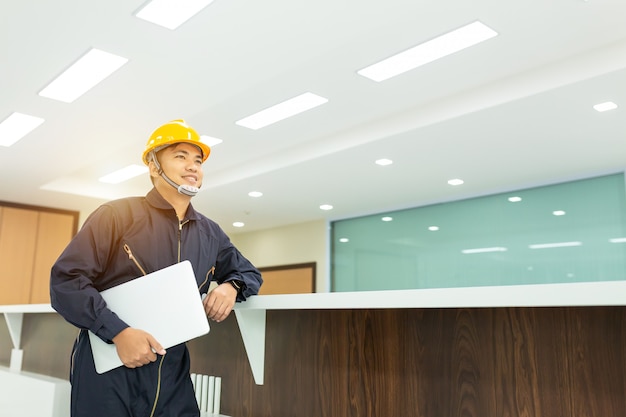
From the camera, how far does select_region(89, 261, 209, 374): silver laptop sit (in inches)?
48.8

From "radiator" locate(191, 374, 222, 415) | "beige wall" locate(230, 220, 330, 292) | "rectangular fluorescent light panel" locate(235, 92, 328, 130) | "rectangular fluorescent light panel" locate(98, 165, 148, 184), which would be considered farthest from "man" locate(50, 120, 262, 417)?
"beige wall" locate(230, 220, 330, 292)

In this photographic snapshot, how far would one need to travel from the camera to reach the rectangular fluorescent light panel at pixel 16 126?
167 inches

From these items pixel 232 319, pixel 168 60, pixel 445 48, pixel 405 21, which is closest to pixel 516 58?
pixel 445 48

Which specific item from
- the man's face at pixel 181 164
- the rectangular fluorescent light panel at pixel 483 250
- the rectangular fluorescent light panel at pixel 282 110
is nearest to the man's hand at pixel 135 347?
the man's face at pixel 181 164

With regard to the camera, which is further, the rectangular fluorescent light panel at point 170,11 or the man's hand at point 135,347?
the rectangular fluorescent light panel at point 170,11

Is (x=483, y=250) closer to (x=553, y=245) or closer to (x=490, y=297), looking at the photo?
(x=553, y=245)

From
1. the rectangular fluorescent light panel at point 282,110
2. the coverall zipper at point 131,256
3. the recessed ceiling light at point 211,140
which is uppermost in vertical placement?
the recessed ceiling light at point 211,140

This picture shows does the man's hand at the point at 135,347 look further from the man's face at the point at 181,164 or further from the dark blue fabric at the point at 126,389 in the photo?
the man's face at the point at 181,164

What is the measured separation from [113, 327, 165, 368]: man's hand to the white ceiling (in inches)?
72.9

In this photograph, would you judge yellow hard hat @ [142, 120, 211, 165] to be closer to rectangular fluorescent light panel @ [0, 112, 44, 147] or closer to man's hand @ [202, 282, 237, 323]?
man's hand @ [202, 282, 237, 323]

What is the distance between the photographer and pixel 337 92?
12.6 feet

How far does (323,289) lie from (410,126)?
358 cm

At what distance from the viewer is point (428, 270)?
625cm

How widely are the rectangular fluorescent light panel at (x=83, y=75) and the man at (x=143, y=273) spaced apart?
2.09m
